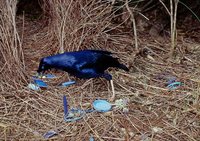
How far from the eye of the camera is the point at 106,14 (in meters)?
2.91

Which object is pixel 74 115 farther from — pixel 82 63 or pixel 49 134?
pixel 82 63

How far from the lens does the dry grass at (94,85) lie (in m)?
2.03

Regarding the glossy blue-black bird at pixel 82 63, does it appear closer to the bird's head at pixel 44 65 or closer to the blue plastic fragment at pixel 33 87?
the bird's head at pixel 44 65

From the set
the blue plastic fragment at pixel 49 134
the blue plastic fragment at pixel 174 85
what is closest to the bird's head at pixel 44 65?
the blue plastic fragment at pixel 49 134

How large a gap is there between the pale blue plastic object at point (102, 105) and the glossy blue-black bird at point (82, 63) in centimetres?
16

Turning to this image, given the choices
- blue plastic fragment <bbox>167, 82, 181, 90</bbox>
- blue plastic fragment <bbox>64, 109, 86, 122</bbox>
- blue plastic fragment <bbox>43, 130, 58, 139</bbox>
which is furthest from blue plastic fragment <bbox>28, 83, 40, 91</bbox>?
blue plastic fragment <bbox>167, 82, 181, 90</bbox>

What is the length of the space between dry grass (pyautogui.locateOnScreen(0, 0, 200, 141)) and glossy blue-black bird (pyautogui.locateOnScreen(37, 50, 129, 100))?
8cm

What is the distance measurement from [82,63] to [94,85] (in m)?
0.15

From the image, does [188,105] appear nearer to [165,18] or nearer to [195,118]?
[195,118]

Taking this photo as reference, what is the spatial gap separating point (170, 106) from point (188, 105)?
0.10 meters

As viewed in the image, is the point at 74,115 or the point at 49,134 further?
the point at 74,115

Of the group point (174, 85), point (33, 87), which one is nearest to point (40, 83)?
point (33, 87)

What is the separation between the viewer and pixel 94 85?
7.85 feet

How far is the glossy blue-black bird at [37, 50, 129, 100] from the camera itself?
7.66 feet
